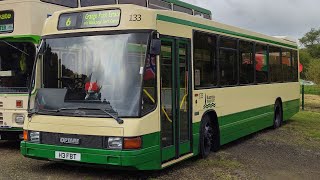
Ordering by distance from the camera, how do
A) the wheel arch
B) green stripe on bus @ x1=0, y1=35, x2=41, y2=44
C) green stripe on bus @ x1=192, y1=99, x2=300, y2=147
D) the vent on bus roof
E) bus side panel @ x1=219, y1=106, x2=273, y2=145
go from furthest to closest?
the vent on bus roof, bus side panel @ x1=219, y1=106, x2=273, y2=145, green stripe on bus @ x1=192, y1=99, x2=300, y2=147, the wheel arch, green stripe on bus @ x1=0, y1=35, x2=41, y2=44

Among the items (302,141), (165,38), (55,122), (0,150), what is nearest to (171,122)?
(165,38)

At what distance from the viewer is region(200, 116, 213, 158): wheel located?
9.92m

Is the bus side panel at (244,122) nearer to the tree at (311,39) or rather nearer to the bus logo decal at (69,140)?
the bus logo decal at (69,140)

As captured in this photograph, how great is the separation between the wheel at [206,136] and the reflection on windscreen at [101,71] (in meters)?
2.78

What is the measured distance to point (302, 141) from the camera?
1314cm

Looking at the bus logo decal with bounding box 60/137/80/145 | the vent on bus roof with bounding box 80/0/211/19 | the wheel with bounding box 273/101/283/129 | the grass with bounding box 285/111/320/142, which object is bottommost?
the grass with bounding box 285/111/320/142

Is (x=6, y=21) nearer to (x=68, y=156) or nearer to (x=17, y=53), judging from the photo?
(x=17, y=53)

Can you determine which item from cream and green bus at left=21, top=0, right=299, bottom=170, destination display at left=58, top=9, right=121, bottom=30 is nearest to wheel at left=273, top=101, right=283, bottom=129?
cream and green bus at left=21, top=0, right=299, bottom=170

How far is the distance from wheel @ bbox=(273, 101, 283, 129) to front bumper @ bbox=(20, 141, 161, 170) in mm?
8545

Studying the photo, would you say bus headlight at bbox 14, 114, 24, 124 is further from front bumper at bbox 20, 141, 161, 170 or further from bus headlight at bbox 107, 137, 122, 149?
bus headlight at bbox 107, 137, 122, 149

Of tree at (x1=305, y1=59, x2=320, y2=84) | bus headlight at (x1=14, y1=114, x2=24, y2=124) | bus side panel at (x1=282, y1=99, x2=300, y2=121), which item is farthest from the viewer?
tree at (x1=305, y1=59, x2=320, y2=84)

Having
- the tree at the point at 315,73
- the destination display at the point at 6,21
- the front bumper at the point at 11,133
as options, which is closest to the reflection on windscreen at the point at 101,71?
the front bumper at the point at 11,133

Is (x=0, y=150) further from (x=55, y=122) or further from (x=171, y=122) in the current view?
(x=171, y=122)

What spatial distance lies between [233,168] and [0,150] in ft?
17.3
